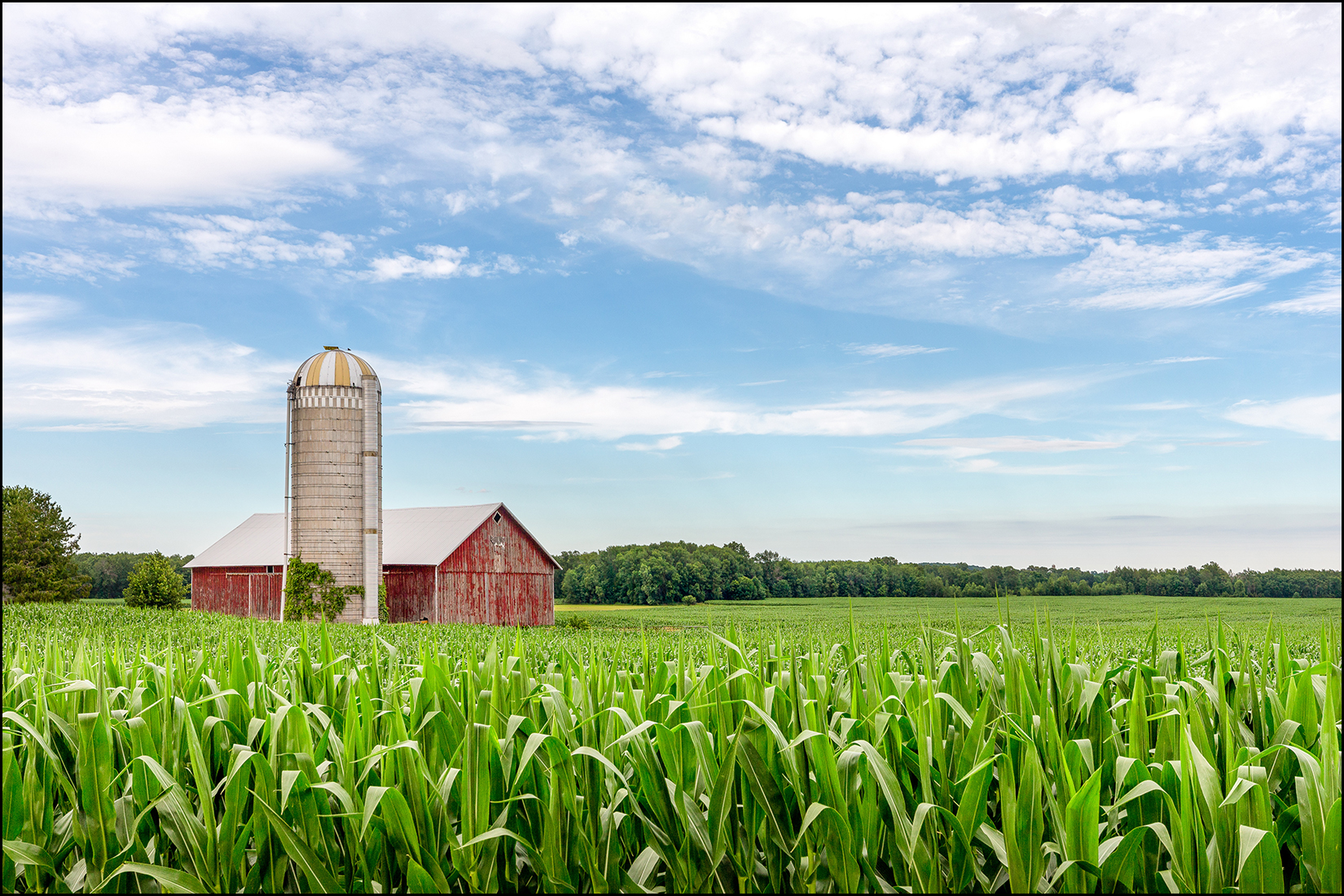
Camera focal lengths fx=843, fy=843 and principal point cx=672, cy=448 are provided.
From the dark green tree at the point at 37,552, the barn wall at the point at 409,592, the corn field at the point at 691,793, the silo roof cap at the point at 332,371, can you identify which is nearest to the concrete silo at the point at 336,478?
the silo roof cap at the point at 332,371

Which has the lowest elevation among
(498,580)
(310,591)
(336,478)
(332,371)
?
A: (498,580)

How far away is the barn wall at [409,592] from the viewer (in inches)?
1188

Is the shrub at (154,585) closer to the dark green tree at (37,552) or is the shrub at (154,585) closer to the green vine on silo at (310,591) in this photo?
the dark green tree at (37,552)

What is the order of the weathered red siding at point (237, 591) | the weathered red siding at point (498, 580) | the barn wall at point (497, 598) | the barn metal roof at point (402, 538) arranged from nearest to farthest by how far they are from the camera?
1. the barn wall at point (497, 598)
2. the weathered red siding at point (498, 580)
3. the barn metal roof at point (402, 538)
4. the weathered red siding at point (237, 591)

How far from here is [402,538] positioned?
109ft

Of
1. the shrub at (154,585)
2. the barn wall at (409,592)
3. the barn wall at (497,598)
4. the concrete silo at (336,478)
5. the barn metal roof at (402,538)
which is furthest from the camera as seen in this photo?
the shrub at (154,585)

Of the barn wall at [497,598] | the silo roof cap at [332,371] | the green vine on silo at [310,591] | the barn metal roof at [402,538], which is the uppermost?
the silo roof cap at [332,371]

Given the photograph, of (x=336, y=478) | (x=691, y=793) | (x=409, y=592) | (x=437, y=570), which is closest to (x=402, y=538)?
(x=409, y=592)

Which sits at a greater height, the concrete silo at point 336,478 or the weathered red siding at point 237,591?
the concrete silo at point 336,478

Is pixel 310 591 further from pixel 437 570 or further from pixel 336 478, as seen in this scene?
pixel 437 570

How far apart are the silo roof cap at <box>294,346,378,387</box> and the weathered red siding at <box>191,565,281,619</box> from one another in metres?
10.0

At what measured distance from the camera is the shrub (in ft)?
110

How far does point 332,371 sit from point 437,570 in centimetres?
820

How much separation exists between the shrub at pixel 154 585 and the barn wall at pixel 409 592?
9.23 m
